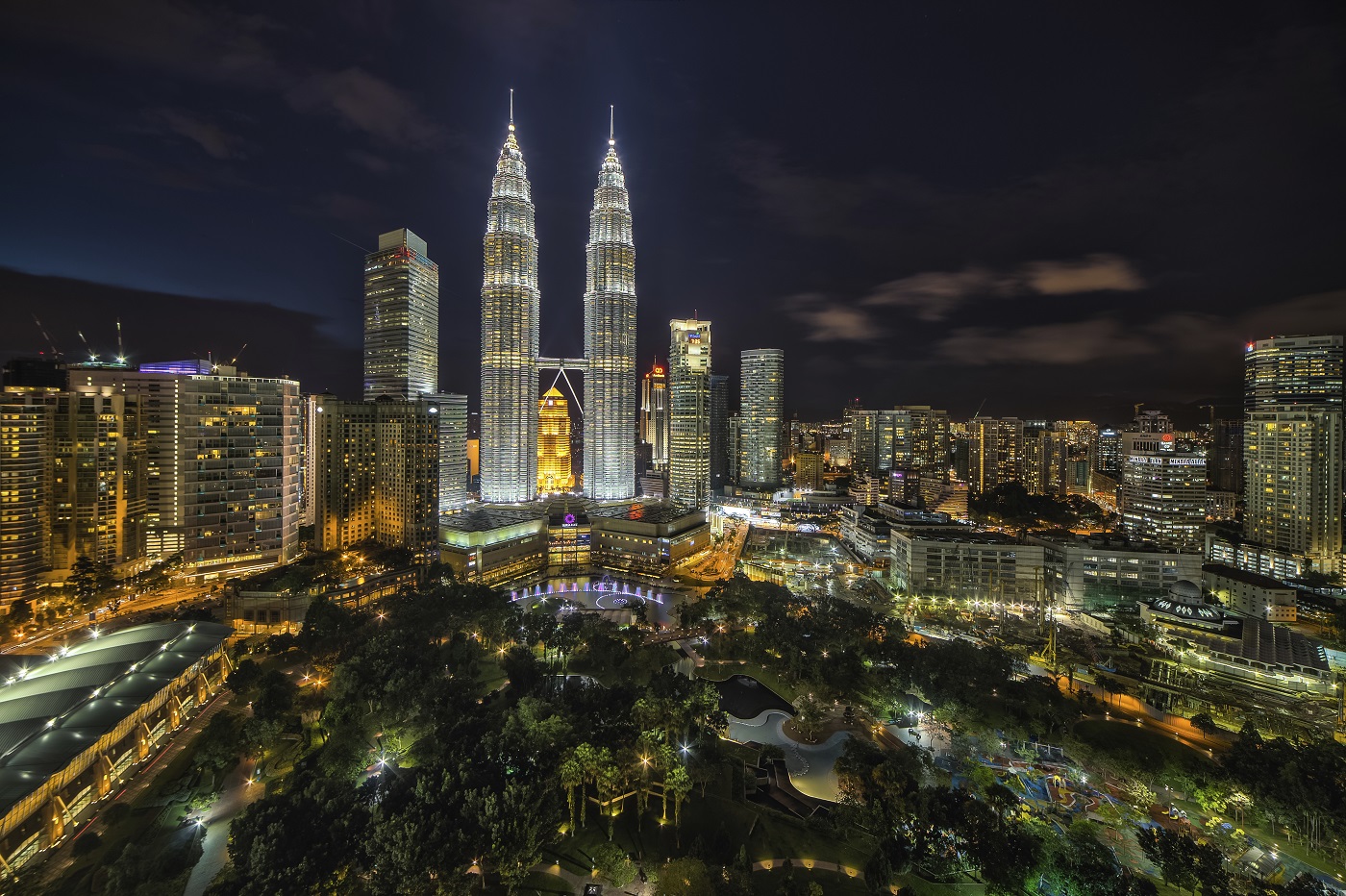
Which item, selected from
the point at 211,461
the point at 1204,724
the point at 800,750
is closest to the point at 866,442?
the point at 1204,724

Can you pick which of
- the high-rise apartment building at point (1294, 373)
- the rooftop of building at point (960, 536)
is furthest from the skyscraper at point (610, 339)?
the high-rise apartment building at point (1294, 373)

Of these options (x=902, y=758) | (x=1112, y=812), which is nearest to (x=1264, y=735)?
(x=1112, y=812)

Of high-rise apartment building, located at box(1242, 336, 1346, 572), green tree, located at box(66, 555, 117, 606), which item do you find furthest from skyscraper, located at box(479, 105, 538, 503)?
high-rise apartment building, located at box(1242, 336, 1346, 572)

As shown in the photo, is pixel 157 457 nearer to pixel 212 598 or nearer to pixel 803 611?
pixel 212 598

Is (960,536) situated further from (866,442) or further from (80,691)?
(866,442)

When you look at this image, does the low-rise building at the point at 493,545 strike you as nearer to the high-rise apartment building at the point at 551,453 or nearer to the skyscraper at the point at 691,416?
the skyscraper at the point at 691,416

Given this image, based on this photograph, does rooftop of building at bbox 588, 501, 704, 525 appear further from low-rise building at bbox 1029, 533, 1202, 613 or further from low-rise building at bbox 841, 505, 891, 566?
low-rise building at bbox 1029, 533, 1202, 613
